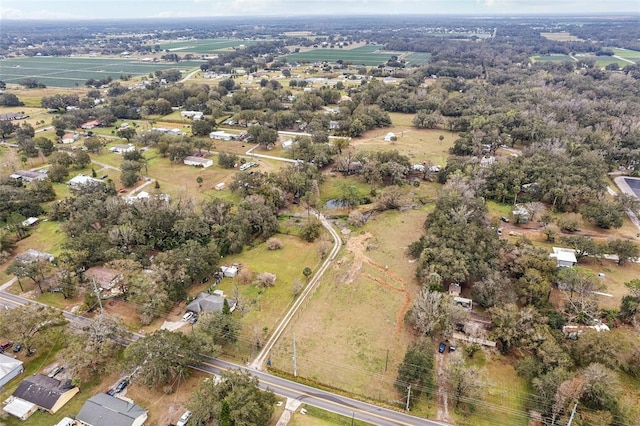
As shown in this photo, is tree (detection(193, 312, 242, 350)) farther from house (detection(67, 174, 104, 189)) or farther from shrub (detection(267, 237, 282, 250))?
house (detection(67, 174, 104, 189))

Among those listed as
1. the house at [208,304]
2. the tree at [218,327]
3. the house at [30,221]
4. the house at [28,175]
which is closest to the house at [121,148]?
the house at [28,175]

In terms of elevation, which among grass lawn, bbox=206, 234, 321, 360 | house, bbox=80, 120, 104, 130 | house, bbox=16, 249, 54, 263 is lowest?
grass lawn, bbox=206, 234, 321, 360

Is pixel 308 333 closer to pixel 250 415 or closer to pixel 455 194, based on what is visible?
pixel 250 415

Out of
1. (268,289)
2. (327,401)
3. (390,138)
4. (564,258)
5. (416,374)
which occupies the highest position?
(390,138)

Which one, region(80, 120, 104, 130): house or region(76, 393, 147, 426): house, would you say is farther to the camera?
region(80, 120, 104, 130): house

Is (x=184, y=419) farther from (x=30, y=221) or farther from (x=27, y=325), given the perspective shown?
(x=30, y=221)

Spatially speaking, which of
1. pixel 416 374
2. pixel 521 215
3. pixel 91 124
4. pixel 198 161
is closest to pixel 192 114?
pixel 91 124

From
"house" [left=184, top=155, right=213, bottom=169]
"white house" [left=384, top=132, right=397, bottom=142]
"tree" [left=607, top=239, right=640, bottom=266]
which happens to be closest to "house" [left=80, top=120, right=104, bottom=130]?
"house" [left=184, top=155, right=213, bottom=169]
